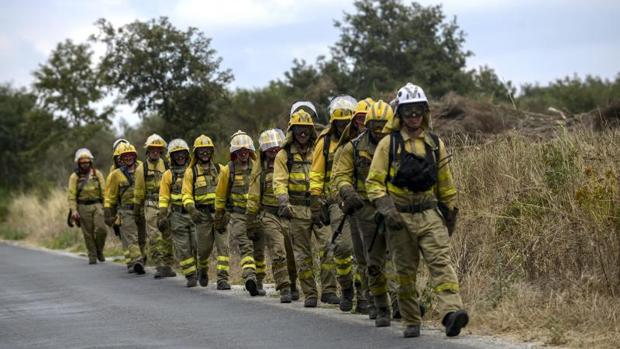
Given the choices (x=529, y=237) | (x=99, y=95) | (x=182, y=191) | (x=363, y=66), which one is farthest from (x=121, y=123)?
(x=529, y=237)

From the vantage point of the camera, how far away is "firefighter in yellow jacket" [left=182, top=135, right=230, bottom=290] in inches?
692

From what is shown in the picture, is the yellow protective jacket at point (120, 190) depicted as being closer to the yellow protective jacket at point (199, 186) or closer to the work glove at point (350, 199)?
the yellow protective jacket at point (199, 186)

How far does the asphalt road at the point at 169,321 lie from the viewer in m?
10.9

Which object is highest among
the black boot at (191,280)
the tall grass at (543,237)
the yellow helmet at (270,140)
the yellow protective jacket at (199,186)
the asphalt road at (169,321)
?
the yellow helmet at (270,140)

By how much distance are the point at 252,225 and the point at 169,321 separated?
2979 millimetres

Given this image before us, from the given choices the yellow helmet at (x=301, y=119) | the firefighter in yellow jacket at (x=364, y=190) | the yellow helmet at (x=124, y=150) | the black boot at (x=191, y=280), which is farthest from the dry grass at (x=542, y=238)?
the yellow helmet at (x=124, y=150)

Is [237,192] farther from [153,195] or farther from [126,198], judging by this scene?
[126,198]

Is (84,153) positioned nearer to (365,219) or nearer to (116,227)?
(116,227)

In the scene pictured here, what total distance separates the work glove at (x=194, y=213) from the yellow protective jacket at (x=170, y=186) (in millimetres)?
1037

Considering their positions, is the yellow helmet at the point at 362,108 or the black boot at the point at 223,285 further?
the black boot at the point at 223,285

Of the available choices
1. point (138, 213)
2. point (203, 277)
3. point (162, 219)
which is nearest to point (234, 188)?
point (203, 277)

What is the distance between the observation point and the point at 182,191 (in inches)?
700

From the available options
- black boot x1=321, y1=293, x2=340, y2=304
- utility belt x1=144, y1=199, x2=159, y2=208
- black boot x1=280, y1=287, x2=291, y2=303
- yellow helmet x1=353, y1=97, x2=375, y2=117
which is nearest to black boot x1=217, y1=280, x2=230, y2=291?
black boot x1=280, y1=287, x2=291, y2=303

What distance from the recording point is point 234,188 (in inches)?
650
